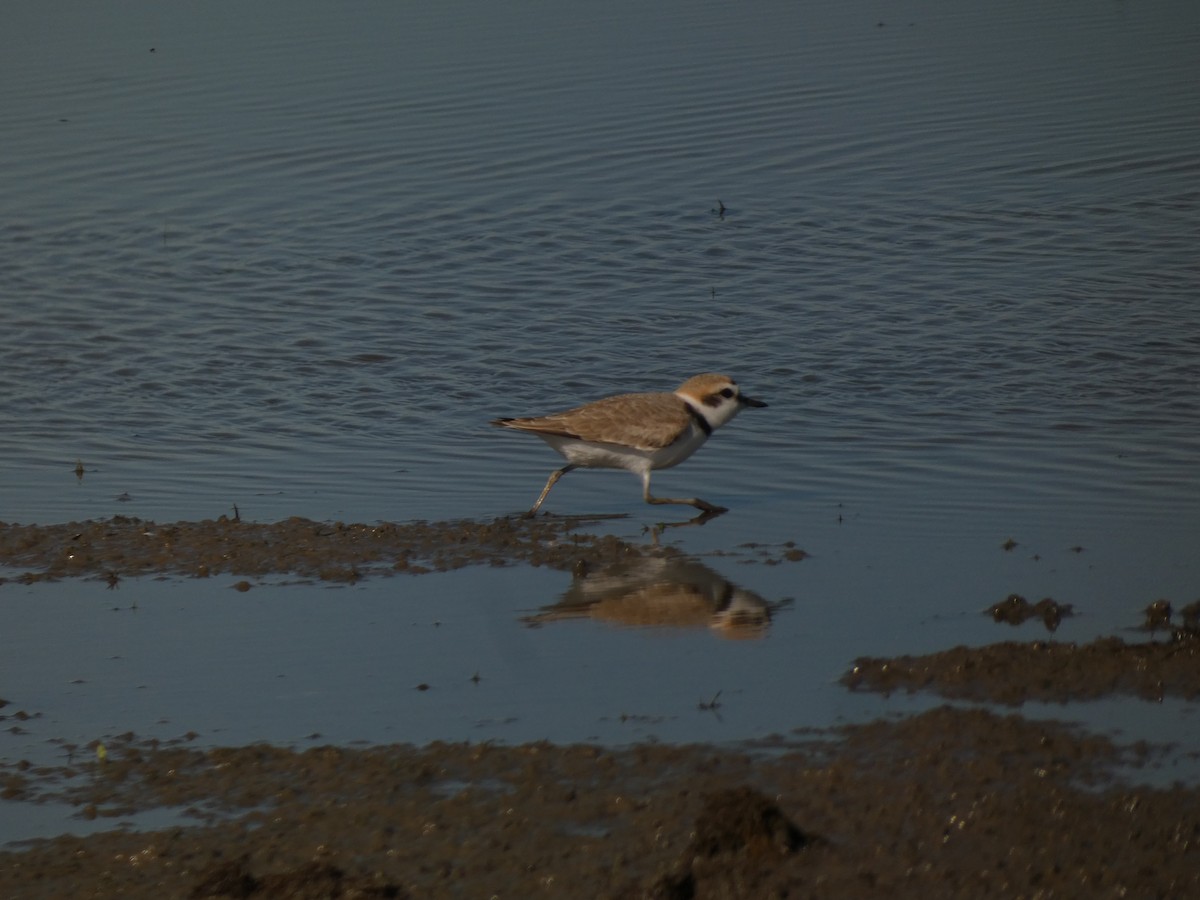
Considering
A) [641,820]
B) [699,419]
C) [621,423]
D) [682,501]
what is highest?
[621,423]

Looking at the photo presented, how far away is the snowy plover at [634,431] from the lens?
37.1ft

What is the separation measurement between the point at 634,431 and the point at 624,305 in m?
5.08

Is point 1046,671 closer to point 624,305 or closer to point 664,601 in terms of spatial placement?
point 664,601

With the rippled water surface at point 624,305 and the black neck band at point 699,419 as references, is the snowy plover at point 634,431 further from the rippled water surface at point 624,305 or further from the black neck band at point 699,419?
the rippled water surface at point 624,305

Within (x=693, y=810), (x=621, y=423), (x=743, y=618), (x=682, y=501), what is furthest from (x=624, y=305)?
(x=693, y=810)

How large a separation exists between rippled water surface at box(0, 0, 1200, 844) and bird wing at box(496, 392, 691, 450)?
592 mm

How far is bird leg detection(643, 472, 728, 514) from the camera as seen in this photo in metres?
11.2

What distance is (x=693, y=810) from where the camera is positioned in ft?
20.9

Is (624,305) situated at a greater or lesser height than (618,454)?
greater

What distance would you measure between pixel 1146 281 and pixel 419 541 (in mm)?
8750

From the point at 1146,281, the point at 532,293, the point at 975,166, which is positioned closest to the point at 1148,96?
the point at 975,166

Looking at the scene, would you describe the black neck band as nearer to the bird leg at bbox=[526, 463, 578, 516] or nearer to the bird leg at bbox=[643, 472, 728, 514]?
the bird leg at bbox=[643, 472, 728, 514]

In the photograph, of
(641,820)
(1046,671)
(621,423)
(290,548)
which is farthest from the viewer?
(621,423)

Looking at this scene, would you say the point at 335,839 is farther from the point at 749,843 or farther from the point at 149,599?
the point at 149,599
